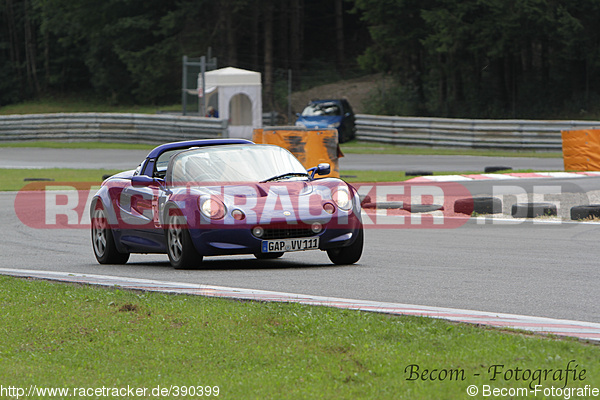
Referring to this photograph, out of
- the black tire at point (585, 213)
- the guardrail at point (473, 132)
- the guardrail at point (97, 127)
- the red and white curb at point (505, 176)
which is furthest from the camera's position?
the guardrail at point (97, 127)

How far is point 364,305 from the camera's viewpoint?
6566 mm

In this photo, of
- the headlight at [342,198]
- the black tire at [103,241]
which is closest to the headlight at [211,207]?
the headlight at [342,198]

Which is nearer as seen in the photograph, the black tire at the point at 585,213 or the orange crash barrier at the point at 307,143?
the black tire at the point at 585,213

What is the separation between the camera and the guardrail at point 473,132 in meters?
30.4

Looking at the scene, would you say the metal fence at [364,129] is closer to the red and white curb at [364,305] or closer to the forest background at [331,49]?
the forest background at [331,49]

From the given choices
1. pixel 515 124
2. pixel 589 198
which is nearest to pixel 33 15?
pixel 515 124

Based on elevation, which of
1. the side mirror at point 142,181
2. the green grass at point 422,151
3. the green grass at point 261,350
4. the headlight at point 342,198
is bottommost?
the green grass at point 422,151

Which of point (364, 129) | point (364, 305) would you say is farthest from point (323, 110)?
point (364, 305)

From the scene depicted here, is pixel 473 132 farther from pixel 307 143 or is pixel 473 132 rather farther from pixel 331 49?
pixel 331 49

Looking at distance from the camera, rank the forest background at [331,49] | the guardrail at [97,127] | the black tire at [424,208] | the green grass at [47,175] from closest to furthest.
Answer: the black tire at [424,208]
the green grass at [47,175]
the guardrail at [97,127]
the forest background at [331,49]

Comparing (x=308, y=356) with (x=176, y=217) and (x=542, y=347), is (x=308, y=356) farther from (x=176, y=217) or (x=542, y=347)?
(x=176, y=217)

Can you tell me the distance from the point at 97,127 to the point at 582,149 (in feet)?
74.5

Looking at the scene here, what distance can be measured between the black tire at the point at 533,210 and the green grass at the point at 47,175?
472 inches

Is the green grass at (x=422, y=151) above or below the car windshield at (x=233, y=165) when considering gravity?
below
